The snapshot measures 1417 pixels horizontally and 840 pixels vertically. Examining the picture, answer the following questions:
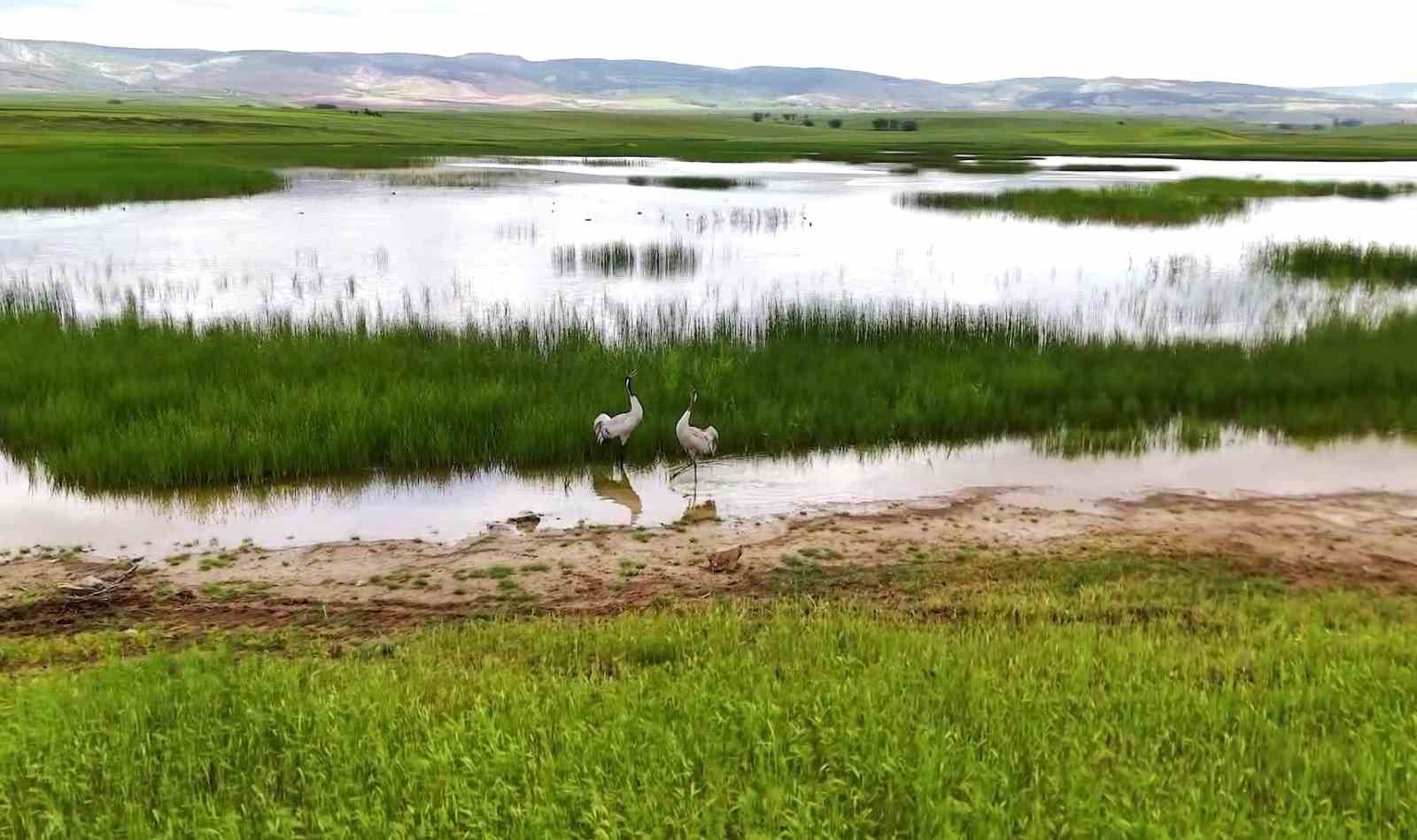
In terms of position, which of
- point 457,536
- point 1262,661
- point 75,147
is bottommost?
point 457,536

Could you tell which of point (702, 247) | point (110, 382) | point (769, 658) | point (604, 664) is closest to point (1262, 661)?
point (769, 658)

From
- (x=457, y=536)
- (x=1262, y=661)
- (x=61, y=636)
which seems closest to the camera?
(x=1262, y=661)

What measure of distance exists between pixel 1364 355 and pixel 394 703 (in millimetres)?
18905

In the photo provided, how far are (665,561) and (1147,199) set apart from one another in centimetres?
4217

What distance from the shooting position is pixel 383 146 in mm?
92812

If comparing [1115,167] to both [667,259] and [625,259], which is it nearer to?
[667,259]

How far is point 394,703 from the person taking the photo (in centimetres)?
645

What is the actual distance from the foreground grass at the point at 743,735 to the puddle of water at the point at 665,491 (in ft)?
14.7

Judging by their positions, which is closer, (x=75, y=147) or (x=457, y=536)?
(x=457, y=536)

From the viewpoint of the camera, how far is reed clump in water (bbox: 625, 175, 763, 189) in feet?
197

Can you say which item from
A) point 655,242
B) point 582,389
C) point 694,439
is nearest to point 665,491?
point 694,439

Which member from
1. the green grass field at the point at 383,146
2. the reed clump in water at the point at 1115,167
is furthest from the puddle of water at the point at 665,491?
the reed clump in water at the point at 1115,167

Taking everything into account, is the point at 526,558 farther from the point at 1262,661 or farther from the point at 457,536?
the point at 1262,661

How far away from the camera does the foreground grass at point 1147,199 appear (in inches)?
1724
